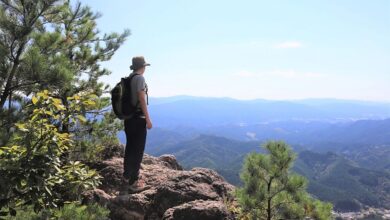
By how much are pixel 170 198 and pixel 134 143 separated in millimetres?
1451

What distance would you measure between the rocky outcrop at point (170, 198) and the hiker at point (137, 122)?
64 centimetres

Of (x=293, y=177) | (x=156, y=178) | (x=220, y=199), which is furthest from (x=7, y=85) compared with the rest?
(x=293, y=177)

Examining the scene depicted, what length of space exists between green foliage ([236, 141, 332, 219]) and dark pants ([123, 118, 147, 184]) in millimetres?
2365

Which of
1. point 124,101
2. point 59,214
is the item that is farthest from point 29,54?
point 59,214

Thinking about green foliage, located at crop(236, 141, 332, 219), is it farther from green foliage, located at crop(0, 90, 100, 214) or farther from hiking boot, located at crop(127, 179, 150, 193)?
green foliage, located at crop(0, 90, 100, 214)

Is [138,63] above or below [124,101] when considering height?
above

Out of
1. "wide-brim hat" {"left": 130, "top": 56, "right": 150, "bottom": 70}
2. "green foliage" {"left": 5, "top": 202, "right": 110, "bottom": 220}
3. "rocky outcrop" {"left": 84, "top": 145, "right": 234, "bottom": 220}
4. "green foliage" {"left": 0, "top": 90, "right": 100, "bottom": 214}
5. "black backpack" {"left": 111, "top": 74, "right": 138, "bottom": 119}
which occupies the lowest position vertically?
"rocky outcrop" {"left": 84, "top": 145, "right": 234, "bottom": 220}

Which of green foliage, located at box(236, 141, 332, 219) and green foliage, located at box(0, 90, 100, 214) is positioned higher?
green foliage, located at box(0, 90, 100, 214)

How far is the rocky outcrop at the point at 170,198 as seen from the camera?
775 cm

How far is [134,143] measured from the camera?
909 cm

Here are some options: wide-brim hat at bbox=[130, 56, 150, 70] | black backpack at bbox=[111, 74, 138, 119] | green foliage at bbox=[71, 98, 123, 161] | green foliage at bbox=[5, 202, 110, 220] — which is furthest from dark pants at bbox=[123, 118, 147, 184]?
green foliage at bbox=[71, 98, 123, 161]

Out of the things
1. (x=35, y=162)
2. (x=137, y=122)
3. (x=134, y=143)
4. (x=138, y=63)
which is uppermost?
(x=138, y=63)

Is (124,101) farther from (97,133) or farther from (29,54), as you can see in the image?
(97,133)

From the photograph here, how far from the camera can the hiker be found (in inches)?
340
